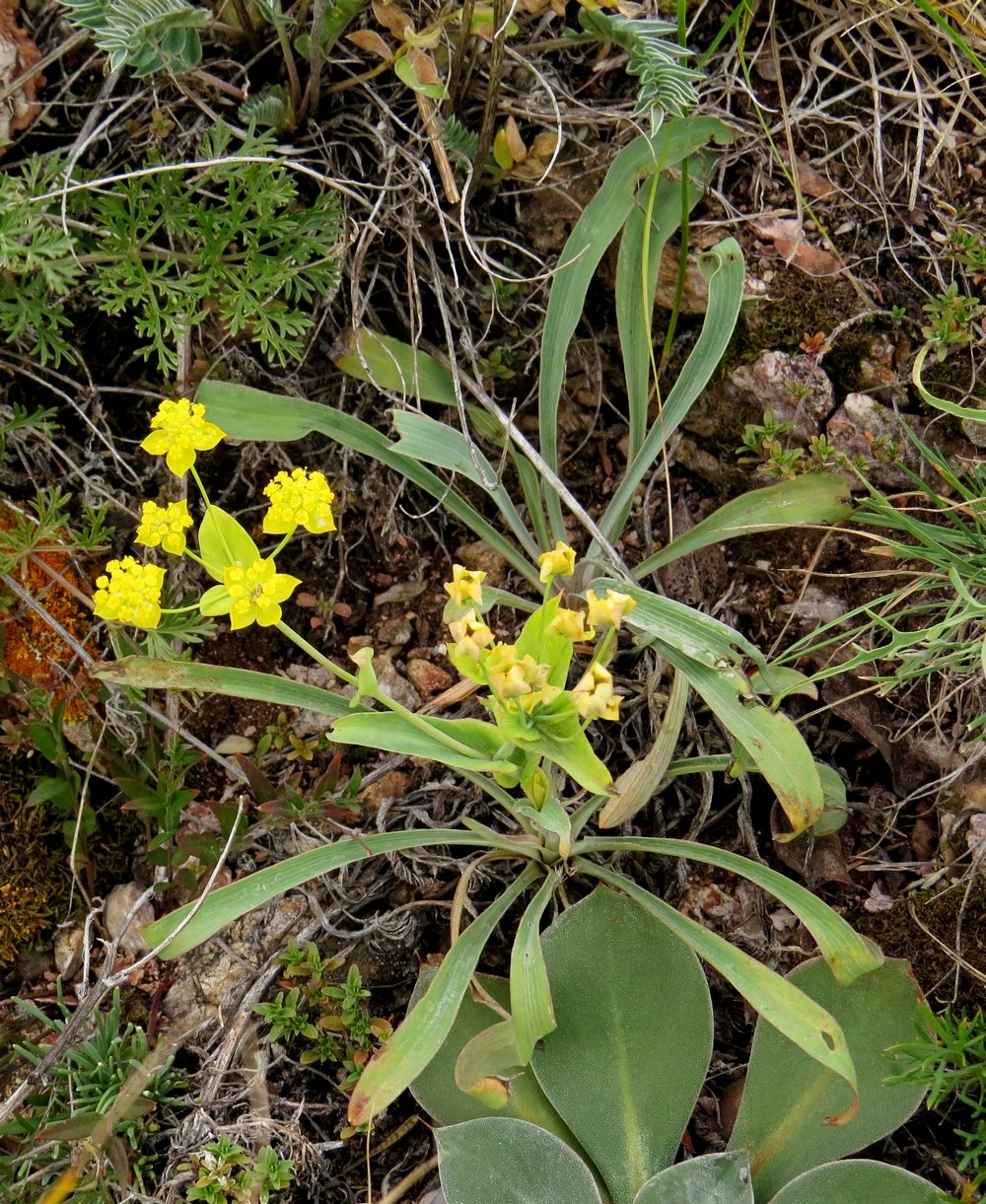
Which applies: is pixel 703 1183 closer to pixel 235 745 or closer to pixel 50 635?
pixel 235 745

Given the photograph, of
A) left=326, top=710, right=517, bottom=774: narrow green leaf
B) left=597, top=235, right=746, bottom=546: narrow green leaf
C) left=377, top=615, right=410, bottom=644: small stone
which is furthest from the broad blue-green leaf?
left=326, top=710, right=517, bottom=774: narrow green leaf

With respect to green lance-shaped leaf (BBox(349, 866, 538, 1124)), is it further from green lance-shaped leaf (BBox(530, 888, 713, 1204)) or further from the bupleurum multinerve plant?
green lance-shaped leaf (BBox(530, 888, 713, 1204))

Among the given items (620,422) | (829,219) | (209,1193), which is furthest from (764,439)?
(209,1193)

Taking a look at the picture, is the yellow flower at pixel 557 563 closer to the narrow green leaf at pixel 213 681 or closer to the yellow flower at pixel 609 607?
the yellow flower at pixel 609 607

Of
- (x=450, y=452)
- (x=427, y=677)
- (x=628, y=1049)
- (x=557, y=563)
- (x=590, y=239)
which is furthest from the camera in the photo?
(x=427, y=677)

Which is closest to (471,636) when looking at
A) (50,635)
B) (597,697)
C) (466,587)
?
(466,587)

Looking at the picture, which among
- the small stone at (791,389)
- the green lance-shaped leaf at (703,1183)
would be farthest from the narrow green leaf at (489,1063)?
the small stone at (791,389)

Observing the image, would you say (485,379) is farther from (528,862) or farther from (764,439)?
(528,862)
